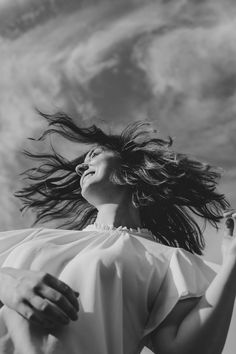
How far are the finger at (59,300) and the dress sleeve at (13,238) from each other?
2.36ft

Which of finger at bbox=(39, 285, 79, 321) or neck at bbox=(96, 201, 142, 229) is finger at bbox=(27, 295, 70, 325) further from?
neck at bbox=(96, 201, 142, 229)

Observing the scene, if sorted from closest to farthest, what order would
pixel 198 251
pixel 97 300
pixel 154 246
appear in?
pixel 97 300, pixel 154 246, pixel 198 251

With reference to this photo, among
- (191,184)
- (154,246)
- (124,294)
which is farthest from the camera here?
(191,184)

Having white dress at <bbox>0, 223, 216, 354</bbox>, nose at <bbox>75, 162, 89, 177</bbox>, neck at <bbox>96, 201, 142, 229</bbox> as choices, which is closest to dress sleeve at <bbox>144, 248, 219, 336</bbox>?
white dress at <bbox>0, 223, 216, 354</bbox>

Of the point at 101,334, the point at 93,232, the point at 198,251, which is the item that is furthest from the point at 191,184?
the point at 101,334

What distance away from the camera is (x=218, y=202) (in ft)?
12.3

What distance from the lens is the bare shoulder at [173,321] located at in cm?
254

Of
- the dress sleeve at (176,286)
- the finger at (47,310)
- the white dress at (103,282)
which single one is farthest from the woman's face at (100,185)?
the finger at (47,310)

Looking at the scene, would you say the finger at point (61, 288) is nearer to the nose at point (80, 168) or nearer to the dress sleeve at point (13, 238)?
the dress sleeve at point (13, 238)

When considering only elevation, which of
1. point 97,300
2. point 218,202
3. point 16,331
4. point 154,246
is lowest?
point 16,331

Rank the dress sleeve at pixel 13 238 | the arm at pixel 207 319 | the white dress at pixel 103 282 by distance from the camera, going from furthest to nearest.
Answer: the dress sleeve at pixel 13 238
the arm at pixel 207 319
the white dress at pixel 103 282

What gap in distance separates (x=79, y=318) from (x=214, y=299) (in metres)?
0.63

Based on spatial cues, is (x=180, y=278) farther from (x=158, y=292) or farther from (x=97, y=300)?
(x=97, y=300)

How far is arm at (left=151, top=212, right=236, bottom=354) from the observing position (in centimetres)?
241
